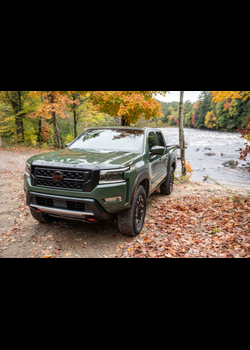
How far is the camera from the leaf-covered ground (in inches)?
151

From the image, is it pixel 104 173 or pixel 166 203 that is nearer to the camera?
pixel 104 173

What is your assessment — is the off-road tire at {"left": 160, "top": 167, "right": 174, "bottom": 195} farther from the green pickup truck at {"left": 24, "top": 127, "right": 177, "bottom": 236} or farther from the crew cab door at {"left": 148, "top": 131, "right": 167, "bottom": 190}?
the green pickup truck at {"left": 24, "top": 127, "right": 177, "bottom": 236}

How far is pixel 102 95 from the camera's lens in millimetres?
8922

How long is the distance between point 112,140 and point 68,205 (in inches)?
74.3

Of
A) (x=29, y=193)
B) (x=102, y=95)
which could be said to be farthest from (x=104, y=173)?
(x=102, y=95)

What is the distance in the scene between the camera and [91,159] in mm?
3604

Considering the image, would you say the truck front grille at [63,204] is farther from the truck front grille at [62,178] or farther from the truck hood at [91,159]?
the truck hood at [91,159]

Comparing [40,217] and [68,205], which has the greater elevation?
[68,205]

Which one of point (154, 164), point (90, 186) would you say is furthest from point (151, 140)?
point (90, 186)

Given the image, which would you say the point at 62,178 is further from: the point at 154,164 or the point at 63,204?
the point at 154,164

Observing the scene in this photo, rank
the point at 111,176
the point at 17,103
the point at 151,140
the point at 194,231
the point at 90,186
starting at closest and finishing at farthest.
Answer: the point at 90,186 < the point at 111,176 < the point at 194,231 < the point at 151,140 < the point at 17,103
